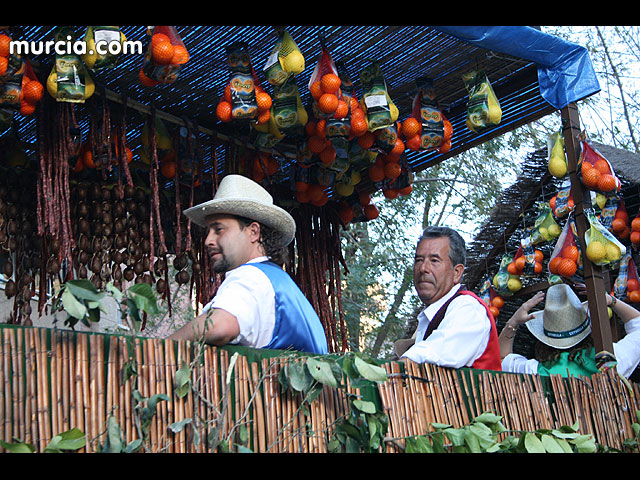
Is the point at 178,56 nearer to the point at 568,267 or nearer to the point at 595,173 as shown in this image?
the point at 595,173

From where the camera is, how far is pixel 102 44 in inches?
139

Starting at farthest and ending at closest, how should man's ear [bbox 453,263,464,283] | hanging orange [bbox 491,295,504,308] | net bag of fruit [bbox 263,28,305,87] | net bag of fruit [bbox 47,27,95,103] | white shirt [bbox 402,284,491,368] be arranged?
hanging orange [bbox 491,295,504,308], man's ear [bbox 453,263,464,283], net bag of fruit [bbox 263,28,305,87], net bag of fruit [bbox 47,27,95,103], white shirt [bbox 402,284,491,368]

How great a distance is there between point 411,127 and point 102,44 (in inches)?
73.2

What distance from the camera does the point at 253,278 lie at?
9.79 ft

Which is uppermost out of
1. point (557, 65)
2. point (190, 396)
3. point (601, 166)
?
point (557, 65)

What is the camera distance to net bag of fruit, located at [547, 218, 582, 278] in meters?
5.04

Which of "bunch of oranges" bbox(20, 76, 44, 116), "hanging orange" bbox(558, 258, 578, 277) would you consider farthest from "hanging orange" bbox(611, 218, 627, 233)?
"bunch of oranges" bbox(20, 76, 44, 116)

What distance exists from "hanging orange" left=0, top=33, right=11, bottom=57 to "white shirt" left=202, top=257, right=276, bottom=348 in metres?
1.46

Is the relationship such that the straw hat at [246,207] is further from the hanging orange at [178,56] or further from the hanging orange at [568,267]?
the hanging orange at [568,267]

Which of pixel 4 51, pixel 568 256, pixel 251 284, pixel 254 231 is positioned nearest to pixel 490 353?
pixel 254 231

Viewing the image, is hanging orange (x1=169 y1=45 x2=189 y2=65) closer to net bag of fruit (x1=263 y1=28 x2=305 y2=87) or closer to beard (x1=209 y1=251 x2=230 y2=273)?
net bag of fruit (x1=263 y1=28 x2=305 y2=87)

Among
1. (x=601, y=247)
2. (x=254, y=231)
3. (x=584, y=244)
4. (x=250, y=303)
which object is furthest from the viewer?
(x=584, y=244)

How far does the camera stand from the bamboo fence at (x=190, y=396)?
2211 mm

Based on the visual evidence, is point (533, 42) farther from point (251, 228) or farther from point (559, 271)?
point (251, 228)
